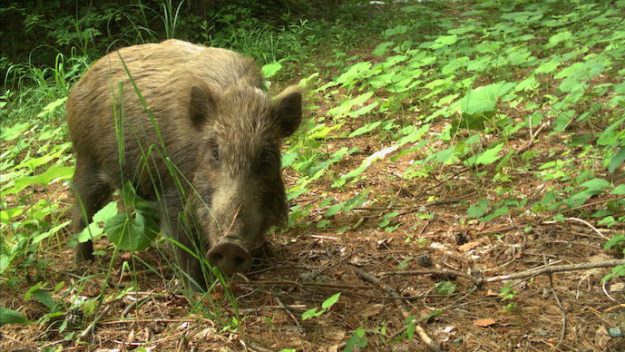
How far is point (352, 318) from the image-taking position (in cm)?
323

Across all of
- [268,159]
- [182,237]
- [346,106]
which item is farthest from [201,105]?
[346,106]

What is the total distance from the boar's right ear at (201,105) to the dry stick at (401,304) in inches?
47.1

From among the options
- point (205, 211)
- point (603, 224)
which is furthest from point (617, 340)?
point (205, 211)

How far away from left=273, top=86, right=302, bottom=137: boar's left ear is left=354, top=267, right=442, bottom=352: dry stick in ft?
2.95

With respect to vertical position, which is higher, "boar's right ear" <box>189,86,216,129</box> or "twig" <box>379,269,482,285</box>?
"boar's right ear" <box>189,86,216,129</box>

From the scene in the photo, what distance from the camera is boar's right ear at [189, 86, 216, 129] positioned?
3734mm

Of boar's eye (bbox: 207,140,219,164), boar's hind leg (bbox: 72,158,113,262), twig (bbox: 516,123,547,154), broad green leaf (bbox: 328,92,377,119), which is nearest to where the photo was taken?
boar's eye (bbox: 207,140,219,164)

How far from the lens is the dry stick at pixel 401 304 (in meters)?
2.84

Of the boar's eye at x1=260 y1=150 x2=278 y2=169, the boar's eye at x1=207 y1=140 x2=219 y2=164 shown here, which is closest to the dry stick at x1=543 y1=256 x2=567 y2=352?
the boar's eye at x1=260 y1=150 x2=278 y2=169

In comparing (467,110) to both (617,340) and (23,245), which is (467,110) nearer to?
(617,340)

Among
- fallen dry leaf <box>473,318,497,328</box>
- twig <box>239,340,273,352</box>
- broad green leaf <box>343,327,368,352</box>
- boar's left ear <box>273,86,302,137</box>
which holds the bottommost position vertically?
twig <box>239,340,273,352</box>

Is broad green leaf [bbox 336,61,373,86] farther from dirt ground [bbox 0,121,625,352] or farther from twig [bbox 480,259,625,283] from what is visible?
twig [bbox 480,259,625,283]

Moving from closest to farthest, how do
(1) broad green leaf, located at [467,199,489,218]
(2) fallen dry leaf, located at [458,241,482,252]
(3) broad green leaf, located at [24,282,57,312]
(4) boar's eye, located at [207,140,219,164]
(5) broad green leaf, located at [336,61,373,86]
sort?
(3) broad green leaf, located at [24,282,57,312] < (4) boar's eye, located at [207,140,219,164] < (2) fallen dry leaf, located at [458,241,482,252] < (1) broad green leaf, located at [467,199,489,218] < (5) broad green leaf, located at [336,61,373,86]

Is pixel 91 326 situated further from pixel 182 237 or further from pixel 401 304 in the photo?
pixel 401 304
